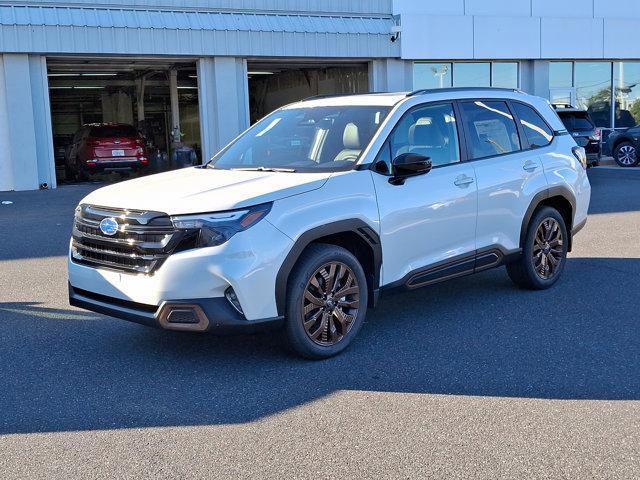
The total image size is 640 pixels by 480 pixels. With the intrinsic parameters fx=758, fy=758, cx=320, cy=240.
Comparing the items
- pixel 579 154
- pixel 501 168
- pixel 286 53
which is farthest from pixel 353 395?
pixel 286 53

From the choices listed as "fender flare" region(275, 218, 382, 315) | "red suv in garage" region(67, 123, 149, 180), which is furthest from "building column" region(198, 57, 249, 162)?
"fender flare" region(275, 218, 382, 315)

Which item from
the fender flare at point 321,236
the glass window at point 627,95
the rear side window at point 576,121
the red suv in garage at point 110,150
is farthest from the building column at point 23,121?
the glass window at point 627,95

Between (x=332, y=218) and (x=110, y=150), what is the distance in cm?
1804

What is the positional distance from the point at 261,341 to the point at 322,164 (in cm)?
140

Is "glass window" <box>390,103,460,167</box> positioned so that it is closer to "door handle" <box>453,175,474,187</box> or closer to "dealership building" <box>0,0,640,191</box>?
"door handle" <box>453,175,474,187</box>

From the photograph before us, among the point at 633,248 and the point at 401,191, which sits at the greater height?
the point at 401,191

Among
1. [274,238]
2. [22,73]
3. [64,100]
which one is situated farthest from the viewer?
[64,100]

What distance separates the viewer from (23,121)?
1934cm

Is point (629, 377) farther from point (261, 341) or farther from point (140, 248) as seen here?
point (140, 248)

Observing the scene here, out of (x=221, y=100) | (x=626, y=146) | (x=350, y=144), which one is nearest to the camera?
(x=350, y=144)

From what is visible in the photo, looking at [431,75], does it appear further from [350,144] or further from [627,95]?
[350,144]

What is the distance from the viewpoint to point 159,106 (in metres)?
37.5

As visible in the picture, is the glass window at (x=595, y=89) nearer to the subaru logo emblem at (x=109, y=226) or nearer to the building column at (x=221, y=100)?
the building column at (x=221, y=100)

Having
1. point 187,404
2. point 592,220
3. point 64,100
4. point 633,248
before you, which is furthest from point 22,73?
point 64,100
